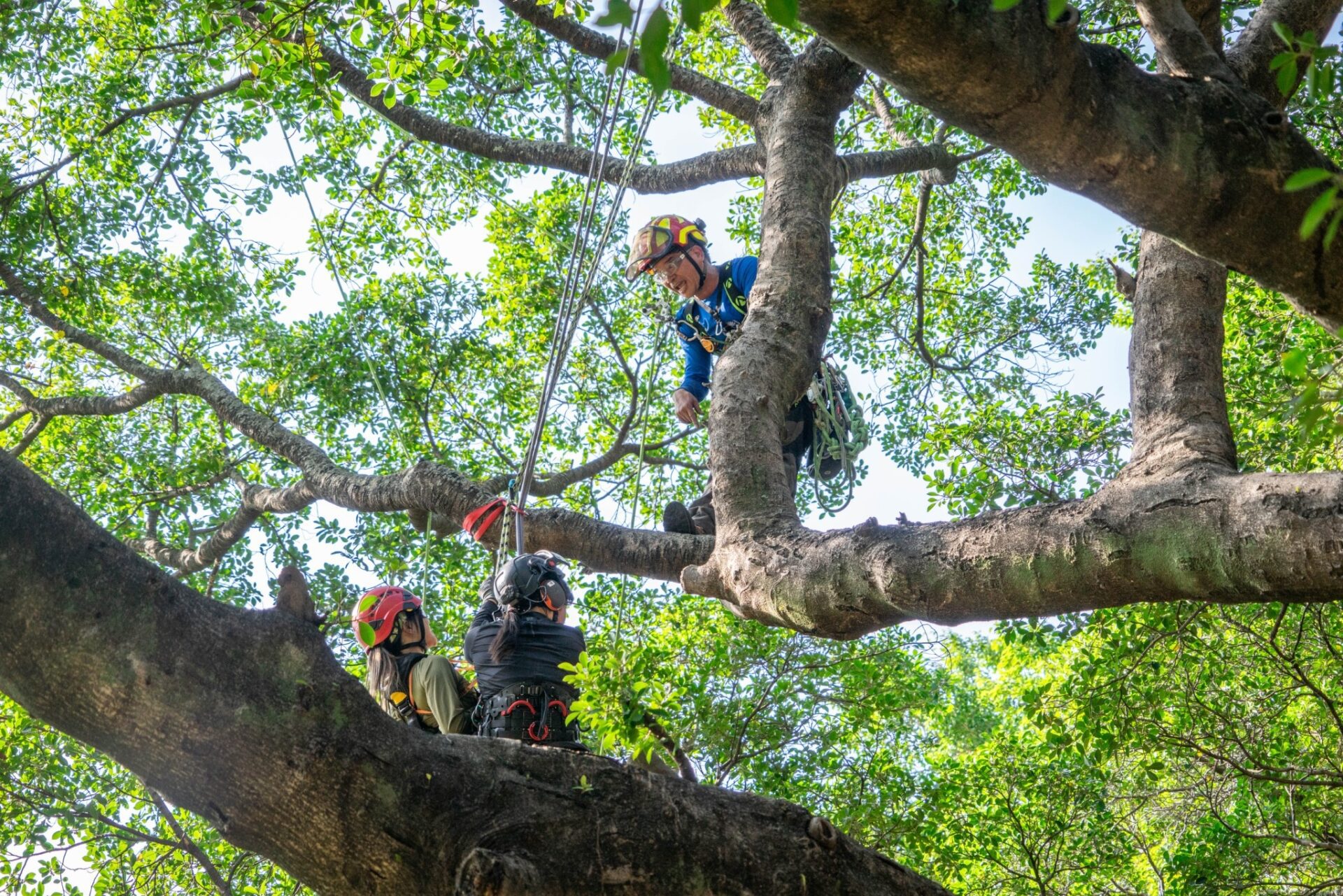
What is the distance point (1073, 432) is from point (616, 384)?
3557mm

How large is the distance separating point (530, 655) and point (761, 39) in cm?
314

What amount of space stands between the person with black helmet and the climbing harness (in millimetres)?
1311

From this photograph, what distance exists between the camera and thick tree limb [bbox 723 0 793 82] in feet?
17.1

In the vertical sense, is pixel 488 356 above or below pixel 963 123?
above

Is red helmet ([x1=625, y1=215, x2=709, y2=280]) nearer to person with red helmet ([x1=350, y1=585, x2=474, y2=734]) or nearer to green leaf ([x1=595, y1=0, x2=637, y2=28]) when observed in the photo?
person with red helmet ([x1=350, y1=585, x2=474, y2=734])

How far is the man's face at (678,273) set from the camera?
16.8 feet

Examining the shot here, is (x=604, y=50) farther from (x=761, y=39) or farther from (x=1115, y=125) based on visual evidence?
(x=1115, y=125)

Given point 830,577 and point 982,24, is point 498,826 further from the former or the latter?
point 982,24

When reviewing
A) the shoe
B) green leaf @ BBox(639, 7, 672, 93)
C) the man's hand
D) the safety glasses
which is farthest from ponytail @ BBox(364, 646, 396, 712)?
green leaf @ BBox(639, 7, 672, 93)

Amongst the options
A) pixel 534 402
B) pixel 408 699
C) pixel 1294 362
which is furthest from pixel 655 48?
pixel 534 402

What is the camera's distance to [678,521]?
4.64 meters

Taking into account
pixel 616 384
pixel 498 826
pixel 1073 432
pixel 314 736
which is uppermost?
pixel 616 384

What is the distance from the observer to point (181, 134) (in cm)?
717

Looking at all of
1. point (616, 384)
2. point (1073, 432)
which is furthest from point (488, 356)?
point (1073, 432)
